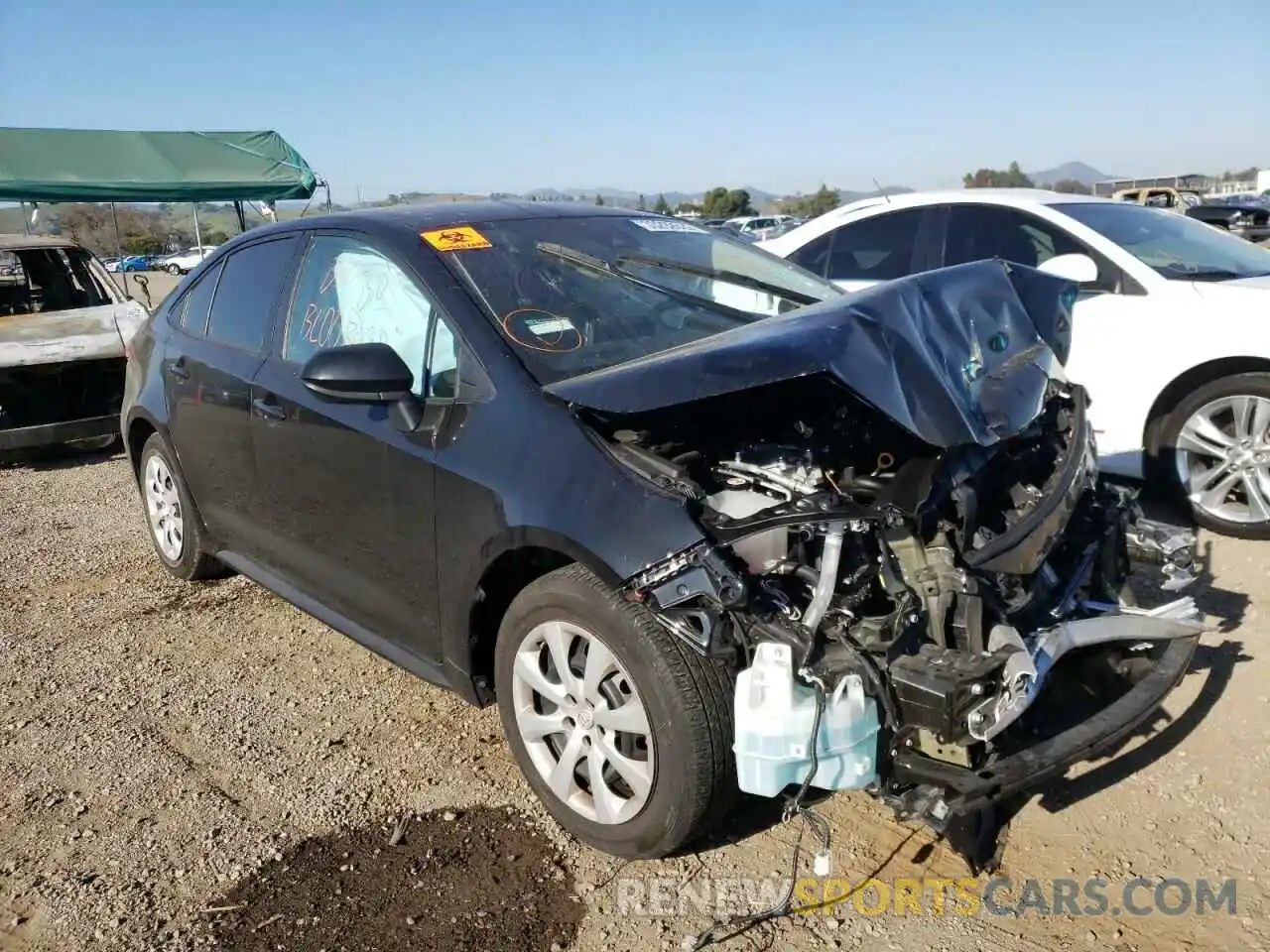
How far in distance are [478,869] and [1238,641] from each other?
9.86 feet

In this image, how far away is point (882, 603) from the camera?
8.49 feet

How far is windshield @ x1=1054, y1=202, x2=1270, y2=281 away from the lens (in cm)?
543

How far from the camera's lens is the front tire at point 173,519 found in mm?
4617

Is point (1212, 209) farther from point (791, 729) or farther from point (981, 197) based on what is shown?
point (791, 729)

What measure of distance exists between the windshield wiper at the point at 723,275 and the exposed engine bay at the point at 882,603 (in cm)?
91

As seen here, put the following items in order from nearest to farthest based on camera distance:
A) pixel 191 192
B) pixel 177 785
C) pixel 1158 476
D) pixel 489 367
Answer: pixel 489 367
pixel 177 785
pixel 1158 476
pixel 191 192

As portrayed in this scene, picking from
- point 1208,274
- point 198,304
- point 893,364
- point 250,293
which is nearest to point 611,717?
point 893,364

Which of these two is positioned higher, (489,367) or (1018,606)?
(489,367)

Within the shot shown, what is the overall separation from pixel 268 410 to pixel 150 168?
478 inches

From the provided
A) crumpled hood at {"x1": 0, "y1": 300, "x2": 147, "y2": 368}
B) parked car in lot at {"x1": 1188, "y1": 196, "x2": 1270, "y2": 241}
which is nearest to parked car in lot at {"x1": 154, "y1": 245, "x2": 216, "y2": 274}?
crumpled hood at {"x1": 0, "y1": 300, "x2": 147, "y2": 368}

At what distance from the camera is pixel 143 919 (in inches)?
102

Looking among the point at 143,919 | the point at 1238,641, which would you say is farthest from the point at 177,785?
the point at 1238,641

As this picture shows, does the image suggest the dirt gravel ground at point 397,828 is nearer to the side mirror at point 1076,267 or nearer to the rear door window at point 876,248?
the side mirror at point 1076,267

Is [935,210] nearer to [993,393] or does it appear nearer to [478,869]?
[993,393]
